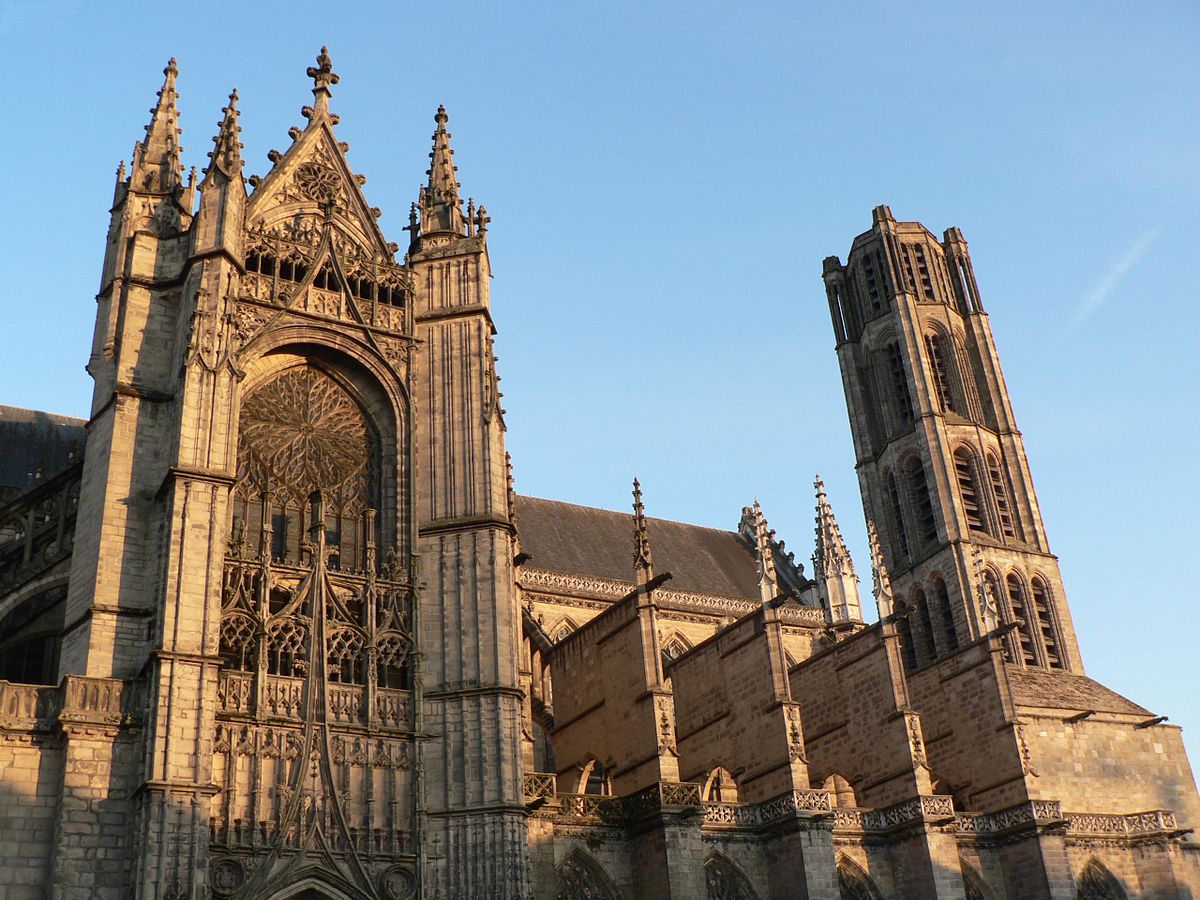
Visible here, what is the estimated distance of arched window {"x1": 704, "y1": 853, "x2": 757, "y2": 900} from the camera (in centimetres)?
2288

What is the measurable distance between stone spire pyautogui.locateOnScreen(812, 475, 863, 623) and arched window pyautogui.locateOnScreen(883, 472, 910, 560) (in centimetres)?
339

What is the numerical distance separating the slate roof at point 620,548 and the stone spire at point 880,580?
13.3ft

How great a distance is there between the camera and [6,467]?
2659 centimetres

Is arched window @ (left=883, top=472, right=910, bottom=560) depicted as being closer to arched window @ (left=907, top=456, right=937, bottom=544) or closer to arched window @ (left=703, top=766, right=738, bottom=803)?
arched window @ (left=907, top=456, right=937, bottom=544)

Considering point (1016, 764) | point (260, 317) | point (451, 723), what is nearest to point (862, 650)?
point (1016, 764)

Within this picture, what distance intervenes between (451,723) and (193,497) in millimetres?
5217

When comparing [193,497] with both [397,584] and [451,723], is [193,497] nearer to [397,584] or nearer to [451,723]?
[397,584]

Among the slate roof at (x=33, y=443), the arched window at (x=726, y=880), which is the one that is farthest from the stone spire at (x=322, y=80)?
the arched window at (x=726, y=880)

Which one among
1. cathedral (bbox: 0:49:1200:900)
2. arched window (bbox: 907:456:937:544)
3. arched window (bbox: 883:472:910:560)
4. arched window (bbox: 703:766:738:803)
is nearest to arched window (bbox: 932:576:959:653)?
arched window (bbox: 907:456:937:544)

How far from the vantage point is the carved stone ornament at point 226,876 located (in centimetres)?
1659

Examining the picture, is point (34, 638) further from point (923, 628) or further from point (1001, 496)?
point (1001, 496)

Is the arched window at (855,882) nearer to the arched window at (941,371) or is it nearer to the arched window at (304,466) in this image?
the arched window at (304,466)

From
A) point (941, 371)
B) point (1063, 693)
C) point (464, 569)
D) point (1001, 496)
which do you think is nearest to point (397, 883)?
point (464, 569)

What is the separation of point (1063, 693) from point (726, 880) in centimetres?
1467
